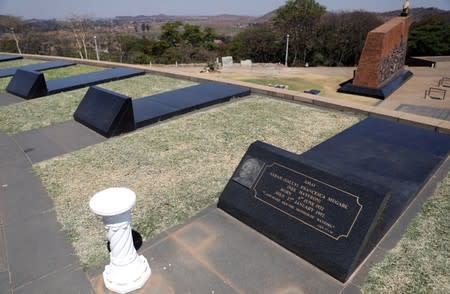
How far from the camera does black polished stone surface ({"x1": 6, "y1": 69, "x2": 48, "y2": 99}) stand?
10.9 m

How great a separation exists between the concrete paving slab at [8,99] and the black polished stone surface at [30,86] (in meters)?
0.16

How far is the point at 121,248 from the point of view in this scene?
3131mm

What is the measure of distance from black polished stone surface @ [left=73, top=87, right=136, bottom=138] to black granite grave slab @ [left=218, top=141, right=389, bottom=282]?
425 cm

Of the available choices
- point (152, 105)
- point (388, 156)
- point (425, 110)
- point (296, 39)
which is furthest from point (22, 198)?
point (296, 39)

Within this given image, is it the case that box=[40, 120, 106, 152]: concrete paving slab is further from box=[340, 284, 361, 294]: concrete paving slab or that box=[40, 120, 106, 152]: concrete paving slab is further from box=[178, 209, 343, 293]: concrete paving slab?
box=[340, 284, 361, 294]: concrete paving slab

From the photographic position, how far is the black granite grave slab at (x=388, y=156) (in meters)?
4.53

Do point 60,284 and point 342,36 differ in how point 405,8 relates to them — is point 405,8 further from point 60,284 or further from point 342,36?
point 342,36

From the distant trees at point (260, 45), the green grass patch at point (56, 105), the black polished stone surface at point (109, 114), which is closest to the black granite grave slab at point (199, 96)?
the green grass patch at point (56, 105)

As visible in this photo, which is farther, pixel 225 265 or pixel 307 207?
pixel 307 207

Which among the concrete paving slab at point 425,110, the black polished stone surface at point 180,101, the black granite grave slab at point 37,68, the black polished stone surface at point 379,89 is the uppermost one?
the black granite grave slab at point 37,68

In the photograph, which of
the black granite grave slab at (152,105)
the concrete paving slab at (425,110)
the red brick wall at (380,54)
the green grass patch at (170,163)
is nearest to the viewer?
the green grass patch at (170,163)

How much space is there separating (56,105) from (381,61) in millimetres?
16892

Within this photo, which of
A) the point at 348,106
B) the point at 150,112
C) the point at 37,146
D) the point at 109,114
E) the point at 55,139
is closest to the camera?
the point at 37,146

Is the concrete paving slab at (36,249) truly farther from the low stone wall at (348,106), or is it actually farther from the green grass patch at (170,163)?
the low stone wall at (348,106)
